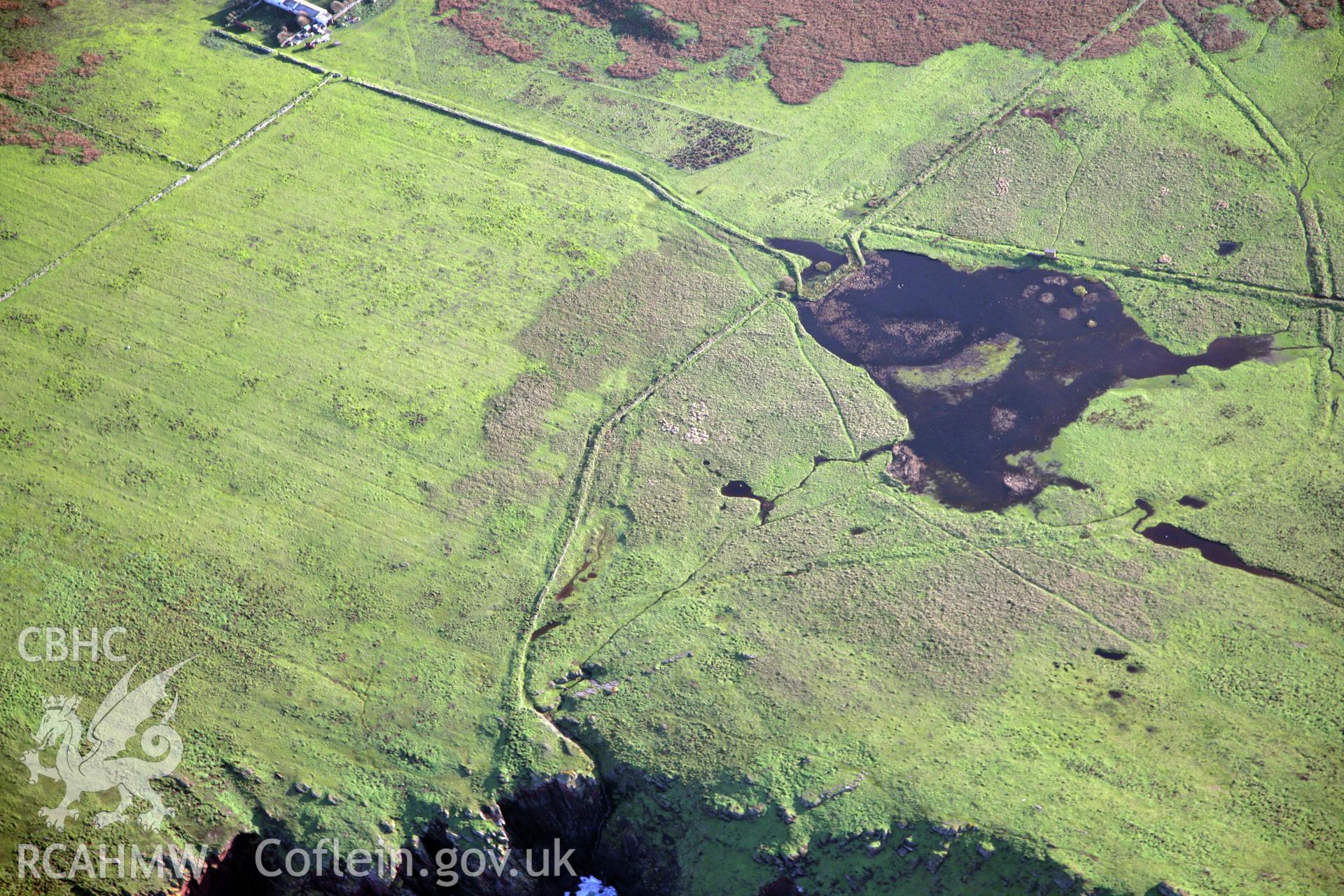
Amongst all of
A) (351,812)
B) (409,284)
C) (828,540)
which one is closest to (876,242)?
(828,540)

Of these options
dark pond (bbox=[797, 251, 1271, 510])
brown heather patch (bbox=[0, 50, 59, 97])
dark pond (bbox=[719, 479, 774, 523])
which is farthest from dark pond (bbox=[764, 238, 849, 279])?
brown heather patch (bbox=[0, 50, 59, 97])

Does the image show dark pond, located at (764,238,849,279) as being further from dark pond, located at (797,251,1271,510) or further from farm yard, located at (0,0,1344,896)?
dark pond, located at (797,251,1271,510)

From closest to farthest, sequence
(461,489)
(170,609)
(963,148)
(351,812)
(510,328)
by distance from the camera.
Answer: (351,812)
(170,609)
(461,489)
(510,328)
(963,148)

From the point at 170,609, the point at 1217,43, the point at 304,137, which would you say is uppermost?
the point at 1217,43

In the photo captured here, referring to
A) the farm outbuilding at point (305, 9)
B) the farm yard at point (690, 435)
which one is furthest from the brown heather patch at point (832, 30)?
the farm outbuilding at point (305, 9)

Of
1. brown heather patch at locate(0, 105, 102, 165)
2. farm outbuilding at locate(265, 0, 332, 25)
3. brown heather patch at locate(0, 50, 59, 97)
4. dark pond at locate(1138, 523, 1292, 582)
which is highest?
farm outbuilding at locate(265, 0, 332, 25)

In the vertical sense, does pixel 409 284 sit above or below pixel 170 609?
above

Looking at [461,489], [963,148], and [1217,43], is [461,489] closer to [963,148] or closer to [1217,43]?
[963,148]

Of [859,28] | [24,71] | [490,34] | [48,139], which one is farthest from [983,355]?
[24,71]
